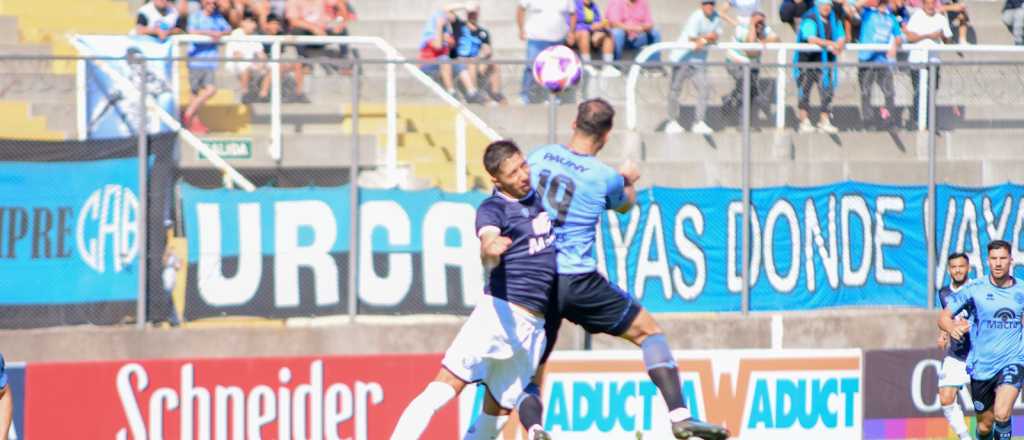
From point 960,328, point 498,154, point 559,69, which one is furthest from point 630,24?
point 498,154

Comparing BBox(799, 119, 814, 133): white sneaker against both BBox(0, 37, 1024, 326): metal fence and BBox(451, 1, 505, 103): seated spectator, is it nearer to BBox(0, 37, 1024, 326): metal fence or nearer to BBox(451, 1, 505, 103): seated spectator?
BBox(0, 37, 1024, 326): metal fence

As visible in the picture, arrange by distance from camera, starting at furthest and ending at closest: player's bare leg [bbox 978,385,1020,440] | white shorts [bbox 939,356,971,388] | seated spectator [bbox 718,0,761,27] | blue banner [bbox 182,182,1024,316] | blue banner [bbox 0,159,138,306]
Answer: seated spectator [bbox 718,0,761,27], blue banner [bbox 182,182,1024,316], blue banner [bbox 0,159,138,306], white shorts [bbox 939,356,971,388], player's bare leg [bbox 978,385,1020,440]

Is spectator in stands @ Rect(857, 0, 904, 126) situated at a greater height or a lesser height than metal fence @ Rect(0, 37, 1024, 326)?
greater

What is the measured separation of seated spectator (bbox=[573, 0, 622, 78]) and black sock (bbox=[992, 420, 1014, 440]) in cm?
628

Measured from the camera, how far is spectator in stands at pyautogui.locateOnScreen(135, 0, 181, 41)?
17422mm

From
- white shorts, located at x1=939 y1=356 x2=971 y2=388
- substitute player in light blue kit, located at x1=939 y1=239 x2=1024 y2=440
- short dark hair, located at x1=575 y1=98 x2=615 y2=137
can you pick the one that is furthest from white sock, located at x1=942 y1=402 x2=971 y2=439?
short dark hair, located at x1=575 y1=98 x2=615 y2=137

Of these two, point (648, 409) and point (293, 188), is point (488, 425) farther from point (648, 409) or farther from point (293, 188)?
point (293, 188)

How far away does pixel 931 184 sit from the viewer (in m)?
17.5

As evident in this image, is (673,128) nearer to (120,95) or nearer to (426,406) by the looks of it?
(120,95)

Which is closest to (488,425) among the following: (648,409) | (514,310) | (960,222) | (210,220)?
(514,310)

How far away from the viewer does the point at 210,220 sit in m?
15.7

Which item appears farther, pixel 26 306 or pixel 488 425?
pixel 26 306

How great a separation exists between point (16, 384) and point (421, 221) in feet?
13.3

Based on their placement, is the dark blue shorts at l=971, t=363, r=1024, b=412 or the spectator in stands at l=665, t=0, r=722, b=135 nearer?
the dark blue shorts at l=971, t=363, r=1024, b=412
